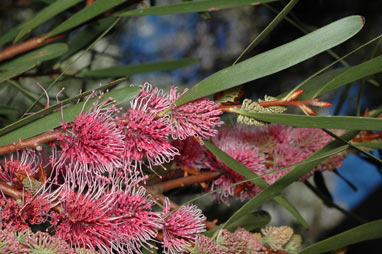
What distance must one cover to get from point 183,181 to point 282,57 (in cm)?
20

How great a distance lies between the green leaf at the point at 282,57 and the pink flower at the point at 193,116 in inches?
0.7

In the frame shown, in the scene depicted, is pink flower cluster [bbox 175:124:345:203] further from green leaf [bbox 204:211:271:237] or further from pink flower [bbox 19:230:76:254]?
pink flower [bbox 19:230:76:254]

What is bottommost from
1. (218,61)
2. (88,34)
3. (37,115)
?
(37,115)

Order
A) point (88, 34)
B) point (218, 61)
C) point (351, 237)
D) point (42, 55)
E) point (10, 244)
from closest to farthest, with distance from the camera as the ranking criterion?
point (10, 244) → point (351, 237) → point (42, 55) → point (88, 34) → point (218, 61)

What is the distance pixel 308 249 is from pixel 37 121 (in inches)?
11.1

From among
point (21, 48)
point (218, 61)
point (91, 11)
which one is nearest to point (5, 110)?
point (21, 48)

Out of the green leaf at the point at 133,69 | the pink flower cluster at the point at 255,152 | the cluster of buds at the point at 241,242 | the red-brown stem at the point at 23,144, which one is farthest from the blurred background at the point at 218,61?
the red-brown stem at the point at 23,144

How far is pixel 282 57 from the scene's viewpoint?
339 mm

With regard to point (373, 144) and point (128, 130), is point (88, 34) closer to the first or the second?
point (128, 130)

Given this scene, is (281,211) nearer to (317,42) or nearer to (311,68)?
(311,68)

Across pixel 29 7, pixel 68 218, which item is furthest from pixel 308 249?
pixel 29 7

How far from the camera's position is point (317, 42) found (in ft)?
1.08

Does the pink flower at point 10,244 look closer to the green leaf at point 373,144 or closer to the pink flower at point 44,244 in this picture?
the pink flower at point 44,244

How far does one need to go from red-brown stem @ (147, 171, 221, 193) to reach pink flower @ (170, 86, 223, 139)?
3.5 inches
